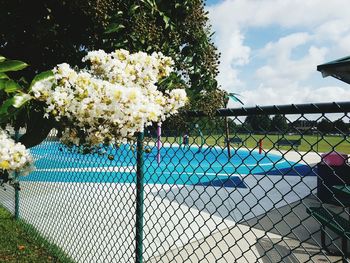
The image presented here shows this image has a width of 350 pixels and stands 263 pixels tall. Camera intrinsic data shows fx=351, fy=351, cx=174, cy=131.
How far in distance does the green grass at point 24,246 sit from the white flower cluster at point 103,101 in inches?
110

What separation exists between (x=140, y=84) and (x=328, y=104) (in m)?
0.89

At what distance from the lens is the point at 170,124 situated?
2.50 metres

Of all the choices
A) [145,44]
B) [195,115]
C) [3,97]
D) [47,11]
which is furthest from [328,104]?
[47,11]

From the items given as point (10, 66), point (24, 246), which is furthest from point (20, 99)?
point (24, 246)

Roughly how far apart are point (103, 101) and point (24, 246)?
3793 mm

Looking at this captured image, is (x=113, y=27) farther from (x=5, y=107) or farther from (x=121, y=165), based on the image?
(x=5, y=107)

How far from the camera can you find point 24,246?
446 cm

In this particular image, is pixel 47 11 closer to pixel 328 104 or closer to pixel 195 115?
pixel 195 115

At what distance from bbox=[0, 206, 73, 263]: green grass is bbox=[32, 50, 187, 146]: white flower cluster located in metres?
2.81

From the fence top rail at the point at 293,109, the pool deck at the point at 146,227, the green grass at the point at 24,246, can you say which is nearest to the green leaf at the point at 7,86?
the fence top rail at the point at 293,109

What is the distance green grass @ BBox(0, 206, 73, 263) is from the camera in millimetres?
4059

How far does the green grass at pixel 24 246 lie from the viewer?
4059 millimetres

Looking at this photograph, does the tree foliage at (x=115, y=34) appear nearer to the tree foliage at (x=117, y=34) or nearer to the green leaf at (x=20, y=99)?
the tree foliage at (x=117, y=34)

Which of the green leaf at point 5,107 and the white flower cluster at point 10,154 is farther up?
the green leaf at point 5,107
